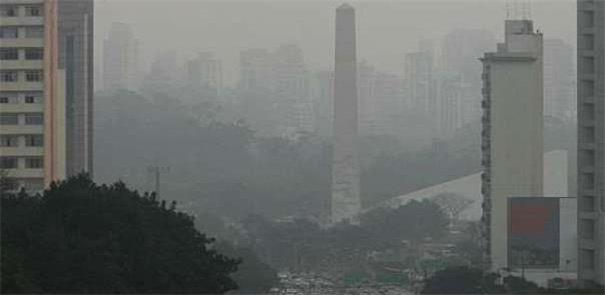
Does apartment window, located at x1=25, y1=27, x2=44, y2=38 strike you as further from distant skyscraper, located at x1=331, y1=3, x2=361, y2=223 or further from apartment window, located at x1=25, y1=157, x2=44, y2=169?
distant skyscraper, located at x1=331, y1=3, x2=361, y2=223

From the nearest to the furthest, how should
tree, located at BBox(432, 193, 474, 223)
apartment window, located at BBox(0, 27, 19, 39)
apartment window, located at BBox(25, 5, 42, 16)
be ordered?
apartment window, located at BBox(0, 27, 19, 39), apartment window, located at BBox(25, 5, 42, 16), tree, located at BBox(432, 193, 474, 223)

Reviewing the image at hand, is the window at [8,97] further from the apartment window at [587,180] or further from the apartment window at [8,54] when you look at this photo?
the apartment window at [587,180]

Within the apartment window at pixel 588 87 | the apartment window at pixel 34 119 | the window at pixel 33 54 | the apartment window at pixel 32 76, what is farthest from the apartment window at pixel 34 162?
the apartment window at pixel 588 87

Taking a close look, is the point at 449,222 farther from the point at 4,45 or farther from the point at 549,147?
the point at 4,45

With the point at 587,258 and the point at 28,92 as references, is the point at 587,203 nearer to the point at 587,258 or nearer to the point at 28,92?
the point at 587,258

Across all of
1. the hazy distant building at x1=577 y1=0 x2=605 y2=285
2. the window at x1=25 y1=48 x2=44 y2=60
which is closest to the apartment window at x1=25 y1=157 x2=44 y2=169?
the window at x1=25 y1=48 x2=44 y2=60
